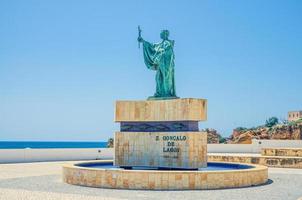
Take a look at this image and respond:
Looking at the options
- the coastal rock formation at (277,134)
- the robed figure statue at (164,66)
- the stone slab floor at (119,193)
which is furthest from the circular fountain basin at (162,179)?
the coastal rock formation at (277,134)

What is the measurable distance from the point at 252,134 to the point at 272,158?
31977 millimetres

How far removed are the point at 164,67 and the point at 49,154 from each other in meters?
12.9

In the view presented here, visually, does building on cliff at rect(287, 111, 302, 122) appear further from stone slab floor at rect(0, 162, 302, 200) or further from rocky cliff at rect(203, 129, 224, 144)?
stone slab floor at rect(0, 162, 302, 200)

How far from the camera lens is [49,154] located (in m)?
26.4

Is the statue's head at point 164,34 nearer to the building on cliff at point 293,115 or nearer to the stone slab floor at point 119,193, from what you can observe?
the stone slab floor at point 119,193

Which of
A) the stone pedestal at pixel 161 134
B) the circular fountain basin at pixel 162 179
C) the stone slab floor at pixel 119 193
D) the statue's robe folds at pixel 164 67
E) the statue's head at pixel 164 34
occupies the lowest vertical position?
the stone slab floor at pixel 119 193

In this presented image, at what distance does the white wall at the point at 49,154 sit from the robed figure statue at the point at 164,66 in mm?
11993

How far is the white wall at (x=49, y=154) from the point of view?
24678 millimetres

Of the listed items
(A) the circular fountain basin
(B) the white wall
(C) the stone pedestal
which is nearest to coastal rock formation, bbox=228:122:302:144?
(B) the white wall

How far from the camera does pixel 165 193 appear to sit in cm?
1165

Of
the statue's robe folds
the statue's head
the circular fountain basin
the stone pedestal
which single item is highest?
the statue's head

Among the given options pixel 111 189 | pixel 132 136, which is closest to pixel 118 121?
pixel 132 136

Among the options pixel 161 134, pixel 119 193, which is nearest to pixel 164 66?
pixel 161 134

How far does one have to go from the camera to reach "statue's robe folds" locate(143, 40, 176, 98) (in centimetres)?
1606
